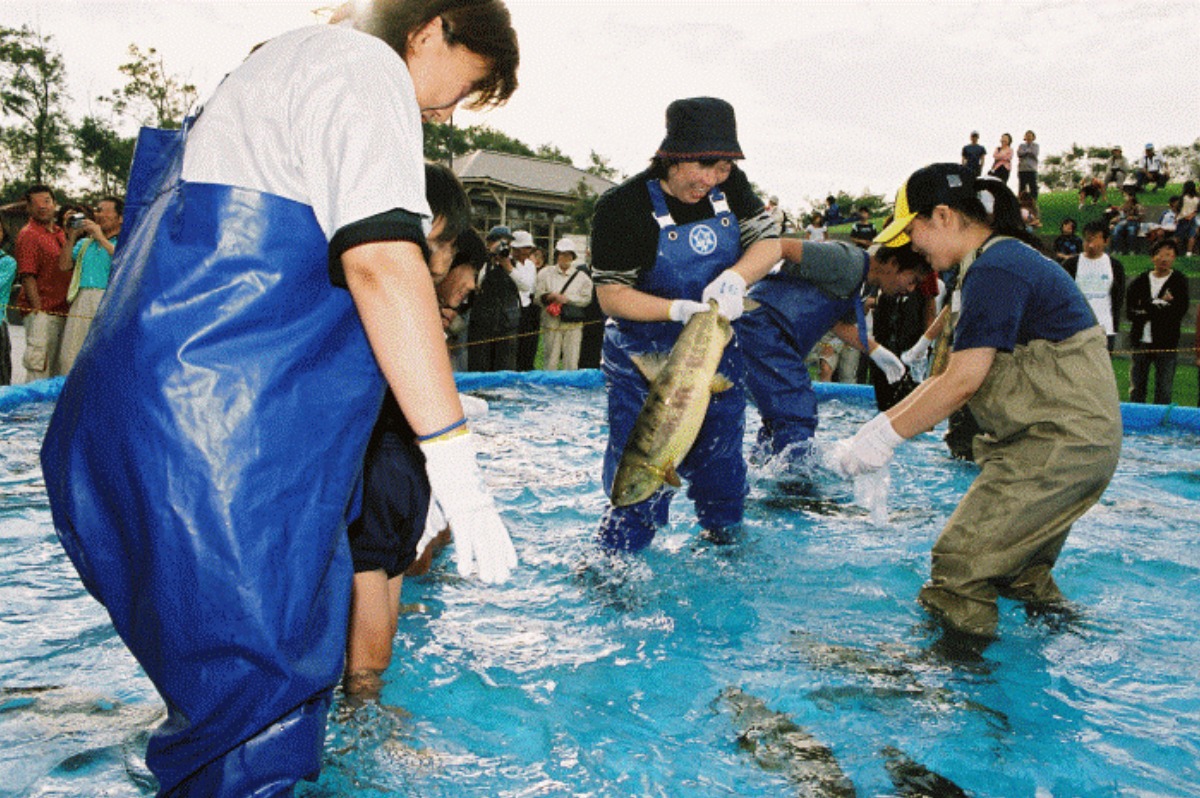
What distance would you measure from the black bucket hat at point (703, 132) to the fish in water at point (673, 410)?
79cm

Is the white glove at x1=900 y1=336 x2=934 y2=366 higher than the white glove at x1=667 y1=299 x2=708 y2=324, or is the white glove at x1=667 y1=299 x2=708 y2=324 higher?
the white glove at x1=667 y1=299 x2=708 y2=324

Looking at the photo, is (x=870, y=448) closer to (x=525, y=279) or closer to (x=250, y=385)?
(x=250, y=385)

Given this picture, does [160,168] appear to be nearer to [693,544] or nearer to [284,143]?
[284,143]

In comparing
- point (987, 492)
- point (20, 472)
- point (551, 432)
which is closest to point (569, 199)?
point (551, 432)

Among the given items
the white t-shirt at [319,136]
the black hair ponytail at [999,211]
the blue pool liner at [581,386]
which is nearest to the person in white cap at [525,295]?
the blue pool liner at [581,386]

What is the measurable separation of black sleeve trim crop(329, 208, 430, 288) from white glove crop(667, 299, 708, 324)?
2.58 metres

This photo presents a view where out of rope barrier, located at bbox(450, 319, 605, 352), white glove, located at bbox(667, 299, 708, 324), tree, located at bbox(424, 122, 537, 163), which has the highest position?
tree, located at bbox(424, 122, 537, 163)

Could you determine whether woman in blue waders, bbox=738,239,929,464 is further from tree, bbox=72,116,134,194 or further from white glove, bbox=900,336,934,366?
tree, bbox=72,116,134,194

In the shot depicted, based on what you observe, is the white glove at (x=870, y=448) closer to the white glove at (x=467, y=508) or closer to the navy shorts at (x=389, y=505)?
the navy shorts at (x=389, y=505)

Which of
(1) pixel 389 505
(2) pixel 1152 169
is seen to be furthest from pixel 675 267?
(2) pixel 1152 169

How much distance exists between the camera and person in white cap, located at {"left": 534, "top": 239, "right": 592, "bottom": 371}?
497 inches

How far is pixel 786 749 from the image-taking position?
2.86 m

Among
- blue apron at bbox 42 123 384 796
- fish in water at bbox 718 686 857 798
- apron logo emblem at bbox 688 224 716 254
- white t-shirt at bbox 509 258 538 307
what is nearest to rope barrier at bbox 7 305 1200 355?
white t-shirt at bbox 509 258 538 307

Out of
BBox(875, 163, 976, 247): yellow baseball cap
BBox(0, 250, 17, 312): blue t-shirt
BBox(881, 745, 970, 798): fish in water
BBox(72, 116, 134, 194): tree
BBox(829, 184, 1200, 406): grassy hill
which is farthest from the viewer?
BBox(72, 116, 134, 194): tree
